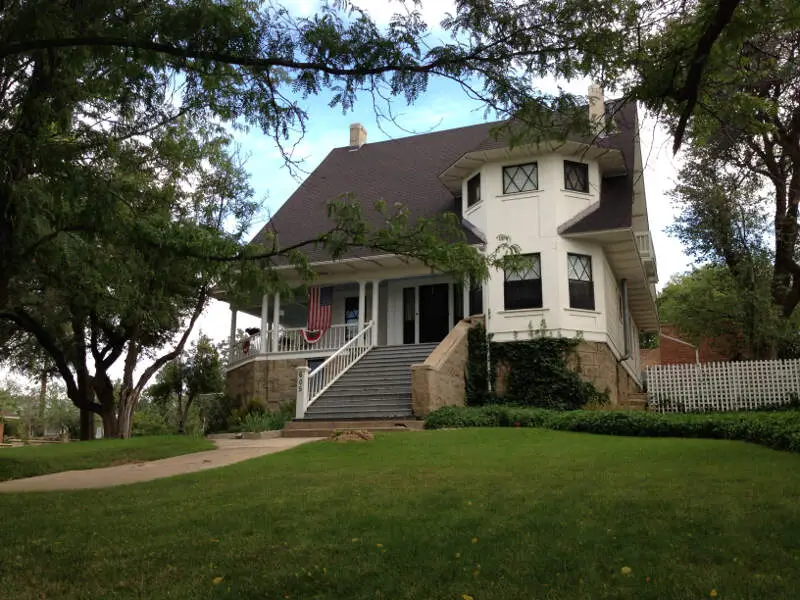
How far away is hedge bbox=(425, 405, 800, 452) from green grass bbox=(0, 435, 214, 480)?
5.25 meters

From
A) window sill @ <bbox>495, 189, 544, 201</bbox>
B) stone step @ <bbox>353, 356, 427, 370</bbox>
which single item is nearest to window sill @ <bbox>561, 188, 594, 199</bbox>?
window sill @ <bbox>495, 189, 544, 201</bbox>

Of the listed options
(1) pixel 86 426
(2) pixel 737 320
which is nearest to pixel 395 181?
(1) pixel 86 426

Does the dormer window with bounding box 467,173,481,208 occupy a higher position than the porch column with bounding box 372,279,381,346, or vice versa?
the dormer window with bounding box 467,173,481,208

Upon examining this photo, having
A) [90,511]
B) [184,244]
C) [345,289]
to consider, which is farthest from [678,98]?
[345,289]

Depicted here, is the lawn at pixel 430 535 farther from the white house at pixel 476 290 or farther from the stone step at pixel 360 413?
the white house at pixel 476 290

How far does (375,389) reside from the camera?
18.2 meters

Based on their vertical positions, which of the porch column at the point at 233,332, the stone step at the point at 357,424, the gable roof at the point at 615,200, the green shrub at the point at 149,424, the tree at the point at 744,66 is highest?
the gable roof at the point at 615,200

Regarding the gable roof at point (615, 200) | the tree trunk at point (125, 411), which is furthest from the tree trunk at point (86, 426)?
the gable roof at point (615, 200)

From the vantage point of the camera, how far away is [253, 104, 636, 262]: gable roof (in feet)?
70.7

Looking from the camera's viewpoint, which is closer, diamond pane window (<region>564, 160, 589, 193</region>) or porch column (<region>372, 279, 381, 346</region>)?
diamond pane window (<region>564, 160, 589, 193</region>)

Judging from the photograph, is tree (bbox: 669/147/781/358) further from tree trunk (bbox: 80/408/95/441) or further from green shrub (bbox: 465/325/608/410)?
tree trunk (bbox: 80/408/95/441)

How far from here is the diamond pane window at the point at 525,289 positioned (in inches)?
774

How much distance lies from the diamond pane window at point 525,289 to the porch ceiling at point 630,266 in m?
1.28

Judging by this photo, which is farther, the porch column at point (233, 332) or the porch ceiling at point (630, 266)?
the porch column at point (233, 332)
